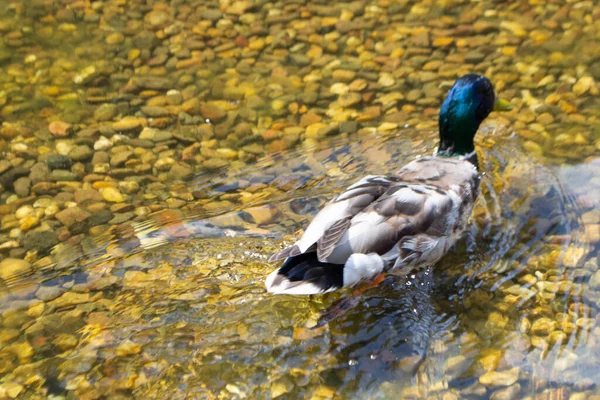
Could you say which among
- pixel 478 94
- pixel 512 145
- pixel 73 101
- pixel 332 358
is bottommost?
pixel 332 358

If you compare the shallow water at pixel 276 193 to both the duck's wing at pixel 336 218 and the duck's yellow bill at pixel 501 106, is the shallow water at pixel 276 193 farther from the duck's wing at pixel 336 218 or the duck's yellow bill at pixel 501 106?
the duck's wing at pixel 336 218

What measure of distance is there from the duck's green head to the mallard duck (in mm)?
238

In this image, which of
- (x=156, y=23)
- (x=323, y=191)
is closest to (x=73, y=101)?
(x=156, y=23)

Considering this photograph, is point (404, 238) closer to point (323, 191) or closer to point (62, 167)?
point (323, 191)

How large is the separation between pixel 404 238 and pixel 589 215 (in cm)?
147

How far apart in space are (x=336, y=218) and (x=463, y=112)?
144 cm

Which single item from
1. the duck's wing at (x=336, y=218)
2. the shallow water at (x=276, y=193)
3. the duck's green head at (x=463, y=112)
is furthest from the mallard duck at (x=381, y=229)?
the shallow water at (x=276, y=193)

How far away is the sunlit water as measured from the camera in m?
3.80

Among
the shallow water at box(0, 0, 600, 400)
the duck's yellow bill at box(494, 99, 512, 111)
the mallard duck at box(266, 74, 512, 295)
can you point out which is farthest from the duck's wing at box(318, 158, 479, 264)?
the duck's yellow bill at box(494, 99, 512, 111)

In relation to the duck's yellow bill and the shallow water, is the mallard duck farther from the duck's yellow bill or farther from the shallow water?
the duck's yellow bill

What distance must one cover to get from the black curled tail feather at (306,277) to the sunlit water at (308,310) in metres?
0.41

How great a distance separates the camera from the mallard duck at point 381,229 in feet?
12.4

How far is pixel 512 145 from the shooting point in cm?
538

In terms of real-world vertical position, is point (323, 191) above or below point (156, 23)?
below
